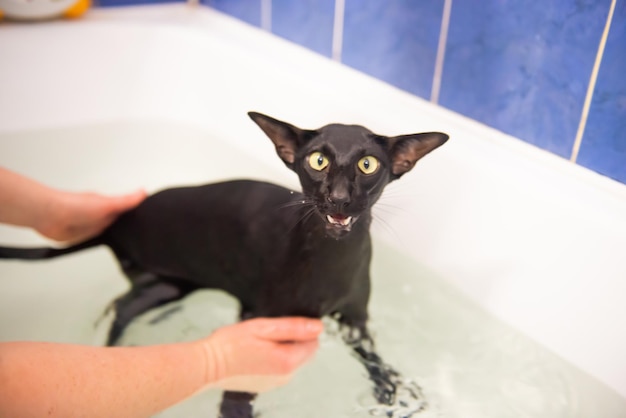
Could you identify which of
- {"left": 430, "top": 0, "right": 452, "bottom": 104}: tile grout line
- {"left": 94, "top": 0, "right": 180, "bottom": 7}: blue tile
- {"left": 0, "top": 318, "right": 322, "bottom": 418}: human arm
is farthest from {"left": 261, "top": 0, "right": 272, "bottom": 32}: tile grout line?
{"left": 0, "top": 318, "right": 322, "bottom": 418}: human arm

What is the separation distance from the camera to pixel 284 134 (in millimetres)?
632

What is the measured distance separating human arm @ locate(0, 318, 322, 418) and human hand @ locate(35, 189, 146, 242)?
0.91 feet

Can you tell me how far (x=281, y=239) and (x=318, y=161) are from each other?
6.4 inches

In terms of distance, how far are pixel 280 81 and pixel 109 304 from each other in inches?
19.9

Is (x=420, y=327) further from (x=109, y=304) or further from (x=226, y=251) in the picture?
(x=109, y=304)

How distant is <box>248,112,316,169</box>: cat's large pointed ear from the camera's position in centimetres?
62

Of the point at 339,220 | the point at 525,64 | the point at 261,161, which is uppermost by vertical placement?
the point at 525,64

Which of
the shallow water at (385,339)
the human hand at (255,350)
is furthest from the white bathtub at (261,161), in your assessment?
the human hand at (255,350)

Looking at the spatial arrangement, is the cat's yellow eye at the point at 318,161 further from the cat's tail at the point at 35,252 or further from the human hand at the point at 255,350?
the cat's tail at the point at 35,252

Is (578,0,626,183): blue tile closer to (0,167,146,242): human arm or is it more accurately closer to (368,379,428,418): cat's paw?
(368,379,428,418): cat's paw

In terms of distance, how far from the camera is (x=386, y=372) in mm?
813

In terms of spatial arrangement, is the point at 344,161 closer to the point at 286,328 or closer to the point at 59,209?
the point at 286,328

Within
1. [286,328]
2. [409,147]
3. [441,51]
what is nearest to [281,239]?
[286,328]

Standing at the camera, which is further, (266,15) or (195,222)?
(266,15)
